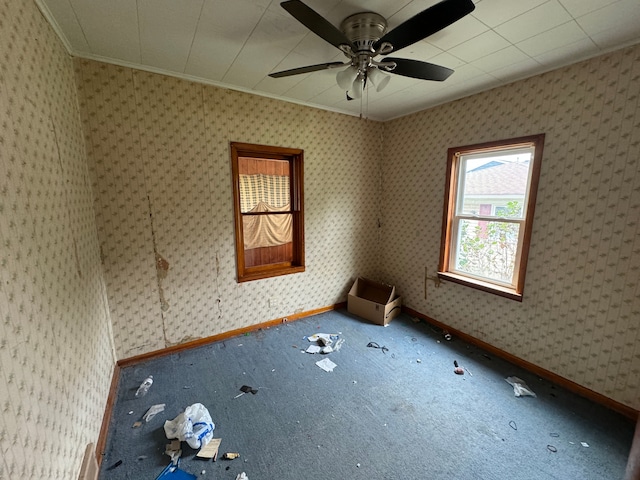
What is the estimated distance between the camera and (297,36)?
1746 millimetres

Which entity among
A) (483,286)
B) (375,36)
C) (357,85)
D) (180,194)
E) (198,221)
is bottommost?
(483,286)

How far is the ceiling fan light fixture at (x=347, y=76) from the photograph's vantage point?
1.72 meters

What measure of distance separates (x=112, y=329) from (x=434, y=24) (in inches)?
125

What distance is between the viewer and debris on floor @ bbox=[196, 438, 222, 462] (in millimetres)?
1594

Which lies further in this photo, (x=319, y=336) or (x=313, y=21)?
(x=319, y=336)

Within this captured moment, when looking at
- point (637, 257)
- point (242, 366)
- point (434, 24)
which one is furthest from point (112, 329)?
point (637, 257)

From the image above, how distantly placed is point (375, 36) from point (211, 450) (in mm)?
2716

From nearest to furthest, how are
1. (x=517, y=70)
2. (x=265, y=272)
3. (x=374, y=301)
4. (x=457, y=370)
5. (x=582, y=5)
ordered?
(x=582, y=5), (x=517, y=70), (x=457, y=370), (x=265, y=272), (x=374, y=301)

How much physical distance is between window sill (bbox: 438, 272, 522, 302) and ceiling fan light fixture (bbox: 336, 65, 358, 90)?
2.26m

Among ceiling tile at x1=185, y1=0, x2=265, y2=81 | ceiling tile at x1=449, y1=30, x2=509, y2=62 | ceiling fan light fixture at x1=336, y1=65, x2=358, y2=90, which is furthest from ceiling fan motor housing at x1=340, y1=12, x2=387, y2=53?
ceiling tile at x1=449, y1=30, x2=509, y2=62

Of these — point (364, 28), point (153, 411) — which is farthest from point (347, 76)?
point (153, 411)

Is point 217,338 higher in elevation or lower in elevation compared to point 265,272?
lower

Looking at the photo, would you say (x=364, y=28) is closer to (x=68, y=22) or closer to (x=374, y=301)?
(x=68, y=22)

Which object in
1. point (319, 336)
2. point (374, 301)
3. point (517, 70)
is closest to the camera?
point (517, 70)
